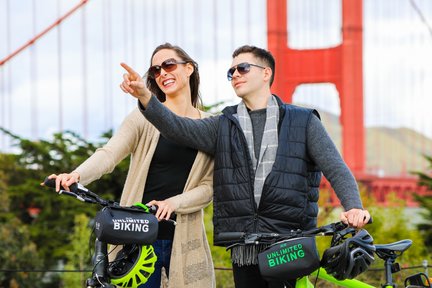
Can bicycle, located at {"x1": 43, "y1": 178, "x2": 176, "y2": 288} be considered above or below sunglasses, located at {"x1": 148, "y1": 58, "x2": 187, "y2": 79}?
below

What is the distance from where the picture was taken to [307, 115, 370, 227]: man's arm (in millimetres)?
2684

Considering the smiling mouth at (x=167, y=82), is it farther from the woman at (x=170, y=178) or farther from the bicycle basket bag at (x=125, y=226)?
the bicycle basket bag at (x=125, y=226)

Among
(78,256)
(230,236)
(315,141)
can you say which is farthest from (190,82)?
(78,256)

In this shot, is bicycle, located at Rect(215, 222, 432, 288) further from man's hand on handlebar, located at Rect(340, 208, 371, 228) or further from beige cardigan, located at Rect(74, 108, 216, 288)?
beige cardigan, located at Rect(74, 108, 216, 288)

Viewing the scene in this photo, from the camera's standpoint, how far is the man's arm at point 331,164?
2.68 meters

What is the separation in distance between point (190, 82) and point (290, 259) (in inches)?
34.6

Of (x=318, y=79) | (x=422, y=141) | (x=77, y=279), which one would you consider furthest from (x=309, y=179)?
(x=422, y=141)

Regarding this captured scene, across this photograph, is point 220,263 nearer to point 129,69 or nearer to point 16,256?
point 16,256

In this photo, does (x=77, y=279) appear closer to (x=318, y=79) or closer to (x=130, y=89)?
(x=130, y=89)

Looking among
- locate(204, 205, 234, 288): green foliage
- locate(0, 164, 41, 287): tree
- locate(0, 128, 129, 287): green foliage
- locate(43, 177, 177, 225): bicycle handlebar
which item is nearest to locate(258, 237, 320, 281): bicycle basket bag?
locate(43, 177, 177, 225): bicycle handlebar

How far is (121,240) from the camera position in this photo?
2496 millimetres

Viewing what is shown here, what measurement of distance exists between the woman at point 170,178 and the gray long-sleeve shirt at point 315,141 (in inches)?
4.1

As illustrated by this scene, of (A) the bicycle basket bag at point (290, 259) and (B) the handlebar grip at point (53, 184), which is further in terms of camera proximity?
(B) the handlebar grip at point (53, 184)

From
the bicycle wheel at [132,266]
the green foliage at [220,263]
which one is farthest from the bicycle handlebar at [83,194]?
the green foliage at [220,263]
